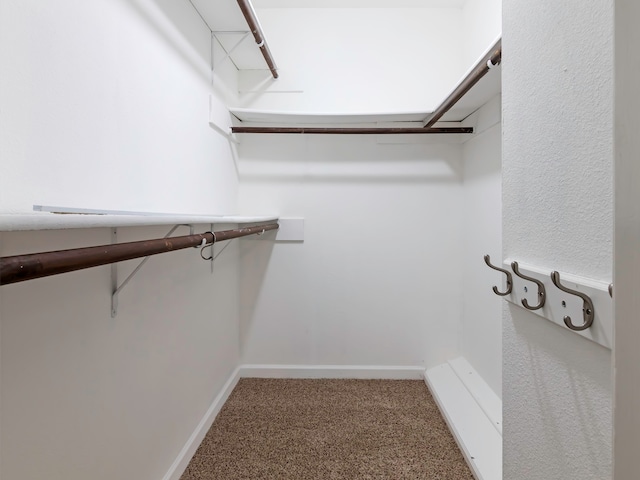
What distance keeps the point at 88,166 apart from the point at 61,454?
759 mm

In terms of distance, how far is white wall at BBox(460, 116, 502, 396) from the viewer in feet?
5.63

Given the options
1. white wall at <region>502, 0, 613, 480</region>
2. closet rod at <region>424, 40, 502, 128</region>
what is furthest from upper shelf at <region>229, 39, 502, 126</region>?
white wall at <region>502, 0, 613, 480</region>

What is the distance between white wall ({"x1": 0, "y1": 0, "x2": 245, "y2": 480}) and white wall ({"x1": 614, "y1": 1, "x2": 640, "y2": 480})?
1.02 metres

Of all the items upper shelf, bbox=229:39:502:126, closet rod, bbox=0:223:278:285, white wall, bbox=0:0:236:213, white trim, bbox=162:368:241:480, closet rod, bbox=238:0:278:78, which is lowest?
white trim, bbox=162:368:241:480

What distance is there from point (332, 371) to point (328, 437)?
642 mm

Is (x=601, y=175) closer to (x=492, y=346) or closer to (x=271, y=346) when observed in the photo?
(x=492, y=346)

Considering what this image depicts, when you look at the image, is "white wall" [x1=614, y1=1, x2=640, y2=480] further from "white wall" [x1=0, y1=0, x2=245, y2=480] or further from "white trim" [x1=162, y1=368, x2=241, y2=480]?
"white trim" [x1=162, y1=368, x2=241, y2=480]

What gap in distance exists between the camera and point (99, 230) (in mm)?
901

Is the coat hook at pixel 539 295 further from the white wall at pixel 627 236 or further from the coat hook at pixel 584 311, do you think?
the white wall at pixel 627 236

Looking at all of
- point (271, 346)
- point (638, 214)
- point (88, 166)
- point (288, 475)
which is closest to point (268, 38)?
point (88, 166)

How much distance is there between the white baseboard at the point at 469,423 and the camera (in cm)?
138

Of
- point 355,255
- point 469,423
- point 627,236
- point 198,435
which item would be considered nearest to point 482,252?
point 355,255

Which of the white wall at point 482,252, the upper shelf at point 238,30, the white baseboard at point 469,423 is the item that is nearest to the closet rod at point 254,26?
the upper shelf at point 238,30

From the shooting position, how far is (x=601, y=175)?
1.81 feet
